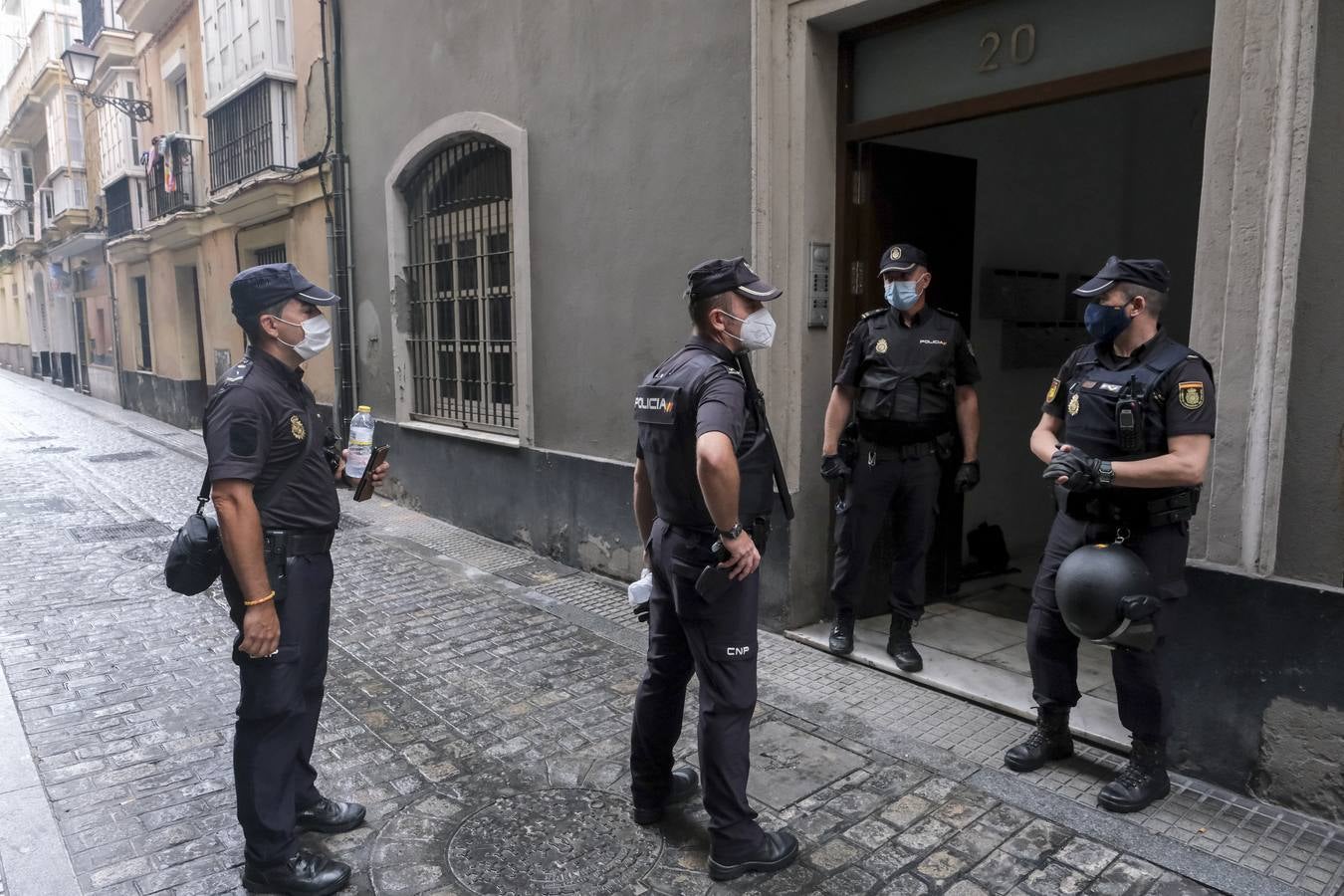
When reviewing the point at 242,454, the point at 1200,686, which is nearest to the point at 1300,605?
the point at 1200,686

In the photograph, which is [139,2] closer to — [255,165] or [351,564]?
[255,165]

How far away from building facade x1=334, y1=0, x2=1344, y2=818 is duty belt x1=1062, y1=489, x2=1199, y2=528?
0.26 m

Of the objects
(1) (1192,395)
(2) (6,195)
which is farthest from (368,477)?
(2) (6,195)

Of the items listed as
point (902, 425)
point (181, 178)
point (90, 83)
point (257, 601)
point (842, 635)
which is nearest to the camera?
point (257, 601)

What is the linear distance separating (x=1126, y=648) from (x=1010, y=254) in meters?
3.44

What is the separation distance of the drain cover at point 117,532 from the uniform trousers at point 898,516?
6413mm

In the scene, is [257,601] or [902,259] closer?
[257,601]

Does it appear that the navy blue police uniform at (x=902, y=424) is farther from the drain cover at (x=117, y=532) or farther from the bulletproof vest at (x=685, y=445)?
the drain cover at (x=117, y=532)

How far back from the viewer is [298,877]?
2.89 meters

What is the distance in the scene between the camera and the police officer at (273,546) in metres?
2.76

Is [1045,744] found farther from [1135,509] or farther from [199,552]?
[199,552]

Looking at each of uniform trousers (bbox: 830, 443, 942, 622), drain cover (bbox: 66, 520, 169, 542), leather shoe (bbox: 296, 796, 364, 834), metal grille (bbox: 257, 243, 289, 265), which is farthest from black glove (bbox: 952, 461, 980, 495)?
metal grille (bbox: 257, 243, 289, 265)

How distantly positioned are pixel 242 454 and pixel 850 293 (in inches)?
135

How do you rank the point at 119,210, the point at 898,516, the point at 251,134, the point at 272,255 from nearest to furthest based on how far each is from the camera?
the point at 898,516 < the point at 251,134 < the point at 272,255 < the point at 119,210
